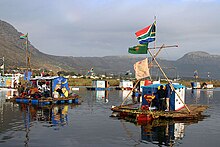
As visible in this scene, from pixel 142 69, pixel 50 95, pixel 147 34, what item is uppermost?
pixel 147 34

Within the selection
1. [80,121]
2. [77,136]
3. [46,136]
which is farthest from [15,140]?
[80,121]

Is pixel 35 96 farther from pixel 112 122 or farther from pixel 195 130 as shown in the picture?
pixel 195 130

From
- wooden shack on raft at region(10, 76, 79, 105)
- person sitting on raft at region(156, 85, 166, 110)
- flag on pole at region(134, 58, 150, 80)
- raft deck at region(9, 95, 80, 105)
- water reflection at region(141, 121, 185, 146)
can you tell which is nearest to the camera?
water reflection at region(141, 121, 185, 146)

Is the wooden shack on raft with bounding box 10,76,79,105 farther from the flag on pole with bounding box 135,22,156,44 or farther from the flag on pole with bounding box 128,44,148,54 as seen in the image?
the flag on pole with bounding box 135,22,156,44

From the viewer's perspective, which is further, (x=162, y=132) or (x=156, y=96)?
(x=156, y=96)

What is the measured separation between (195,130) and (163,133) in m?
3.47

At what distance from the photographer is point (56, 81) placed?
47.4 m

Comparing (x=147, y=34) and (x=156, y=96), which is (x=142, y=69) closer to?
(x=156, y=96)

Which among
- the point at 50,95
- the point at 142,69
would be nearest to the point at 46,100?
the point at 50,95

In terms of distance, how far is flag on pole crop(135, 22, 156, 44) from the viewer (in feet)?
104

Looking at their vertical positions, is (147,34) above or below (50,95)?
above

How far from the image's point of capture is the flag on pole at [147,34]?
31850mm

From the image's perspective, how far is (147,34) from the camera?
105ft

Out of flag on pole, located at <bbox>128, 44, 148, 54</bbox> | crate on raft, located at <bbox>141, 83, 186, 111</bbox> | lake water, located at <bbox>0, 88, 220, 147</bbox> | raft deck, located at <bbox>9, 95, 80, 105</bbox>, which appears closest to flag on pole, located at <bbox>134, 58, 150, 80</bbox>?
flag on pole, located at <bbox>128, 44, 148, 54</bbox>
